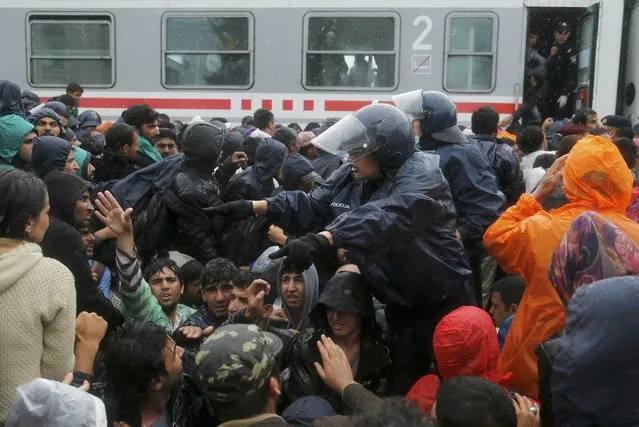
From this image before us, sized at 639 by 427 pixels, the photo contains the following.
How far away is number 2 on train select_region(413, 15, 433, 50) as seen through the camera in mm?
10469

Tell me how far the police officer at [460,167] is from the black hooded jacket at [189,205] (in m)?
1.16

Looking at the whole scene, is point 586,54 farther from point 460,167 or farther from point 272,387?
point 272,387

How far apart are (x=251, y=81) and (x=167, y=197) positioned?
605 centimetres

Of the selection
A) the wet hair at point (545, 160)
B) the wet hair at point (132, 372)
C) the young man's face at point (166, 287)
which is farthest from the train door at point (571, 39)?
the wet hair at point (132, 372)

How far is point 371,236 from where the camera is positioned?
3.31 metres

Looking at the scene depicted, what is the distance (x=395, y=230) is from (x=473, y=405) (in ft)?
3.14

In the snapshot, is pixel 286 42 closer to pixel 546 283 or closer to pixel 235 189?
pixel 235 189

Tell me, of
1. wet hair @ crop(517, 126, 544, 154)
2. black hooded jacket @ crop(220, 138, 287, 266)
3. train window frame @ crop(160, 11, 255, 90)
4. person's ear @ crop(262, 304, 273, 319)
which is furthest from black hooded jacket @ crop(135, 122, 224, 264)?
train window frame @ crop(160, 11, 255, 90)

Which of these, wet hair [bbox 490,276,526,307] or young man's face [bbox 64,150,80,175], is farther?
young man's face [bbox 64,150,80,175]

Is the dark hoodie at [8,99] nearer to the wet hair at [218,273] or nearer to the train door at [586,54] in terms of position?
the wet hair at [218,273]

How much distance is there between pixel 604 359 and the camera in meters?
2.12

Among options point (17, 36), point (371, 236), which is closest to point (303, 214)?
point (371, 236)

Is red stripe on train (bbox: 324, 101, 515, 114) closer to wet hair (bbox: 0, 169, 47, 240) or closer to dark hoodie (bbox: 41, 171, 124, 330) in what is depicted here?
dark hoodie (bbox: 41, 171, 124, 330)

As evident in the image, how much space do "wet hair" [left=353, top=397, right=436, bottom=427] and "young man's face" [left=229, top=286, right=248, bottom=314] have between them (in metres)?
2.09
